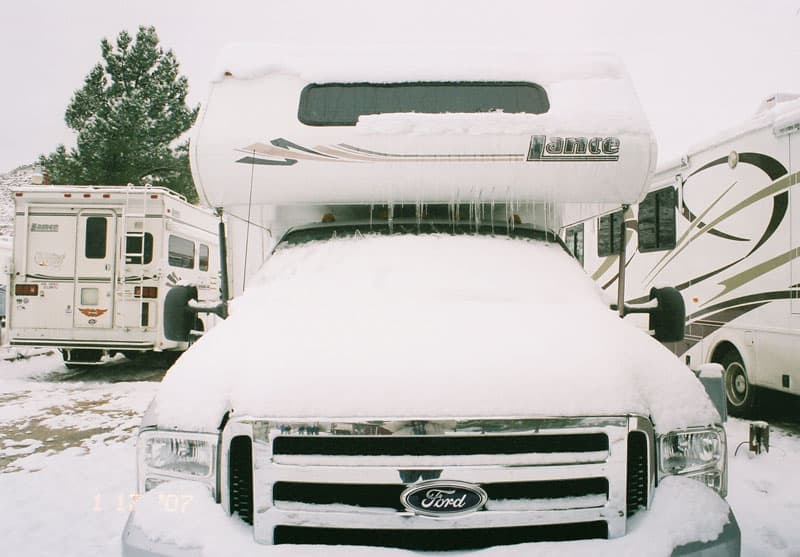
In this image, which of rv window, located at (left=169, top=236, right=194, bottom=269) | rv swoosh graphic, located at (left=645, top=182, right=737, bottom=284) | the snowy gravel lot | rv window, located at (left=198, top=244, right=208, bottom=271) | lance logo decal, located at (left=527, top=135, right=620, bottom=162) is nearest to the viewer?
lance logo decal, located at (left=527, top=135, right=620, bottom=162)

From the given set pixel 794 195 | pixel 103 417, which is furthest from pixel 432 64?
pixel 103 417

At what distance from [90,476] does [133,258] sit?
5890 millimetres

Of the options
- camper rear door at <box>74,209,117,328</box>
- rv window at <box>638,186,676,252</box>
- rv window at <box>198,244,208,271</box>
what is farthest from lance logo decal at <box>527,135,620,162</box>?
rv window at <box>198,244,208,271</box>

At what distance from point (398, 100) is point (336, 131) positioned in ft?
1.46

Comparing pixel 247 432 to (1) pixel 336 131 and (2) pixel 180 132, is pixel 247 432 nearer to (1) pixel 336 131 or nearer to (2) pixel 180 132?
(1) pixel 336 131

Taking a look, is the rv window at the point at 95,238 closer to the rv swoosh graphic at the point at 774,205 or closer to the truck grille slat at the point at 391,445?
the rv swoosh graphic at the point at 774,205

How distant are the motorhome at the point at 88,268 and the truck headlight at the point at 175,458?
8.39m

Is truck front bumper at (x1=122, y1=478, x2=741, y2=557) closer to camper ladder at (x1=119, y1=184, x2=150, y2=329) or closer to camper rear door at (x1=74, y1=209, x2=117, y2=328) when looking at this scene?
camper ladder at (x1=119, y1=184, x2=150, y2=329)

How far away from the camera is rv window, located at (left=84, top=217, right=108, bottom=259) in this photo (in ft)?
33.8

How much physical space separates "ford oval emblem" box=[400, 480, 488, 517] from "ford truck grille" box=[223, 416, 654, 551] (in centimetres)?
2

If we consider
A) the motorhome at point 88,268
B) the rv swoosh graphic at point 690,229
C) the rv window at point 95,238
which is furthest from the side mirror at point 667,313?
the rv window at point 95,238

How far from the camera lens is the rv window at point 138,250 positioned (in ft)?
33.7

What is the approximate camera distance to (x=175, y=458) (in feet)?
7.55

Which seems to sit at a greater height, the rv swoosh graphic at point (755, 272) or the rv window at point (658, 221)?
the rv window at point (658, 221)
